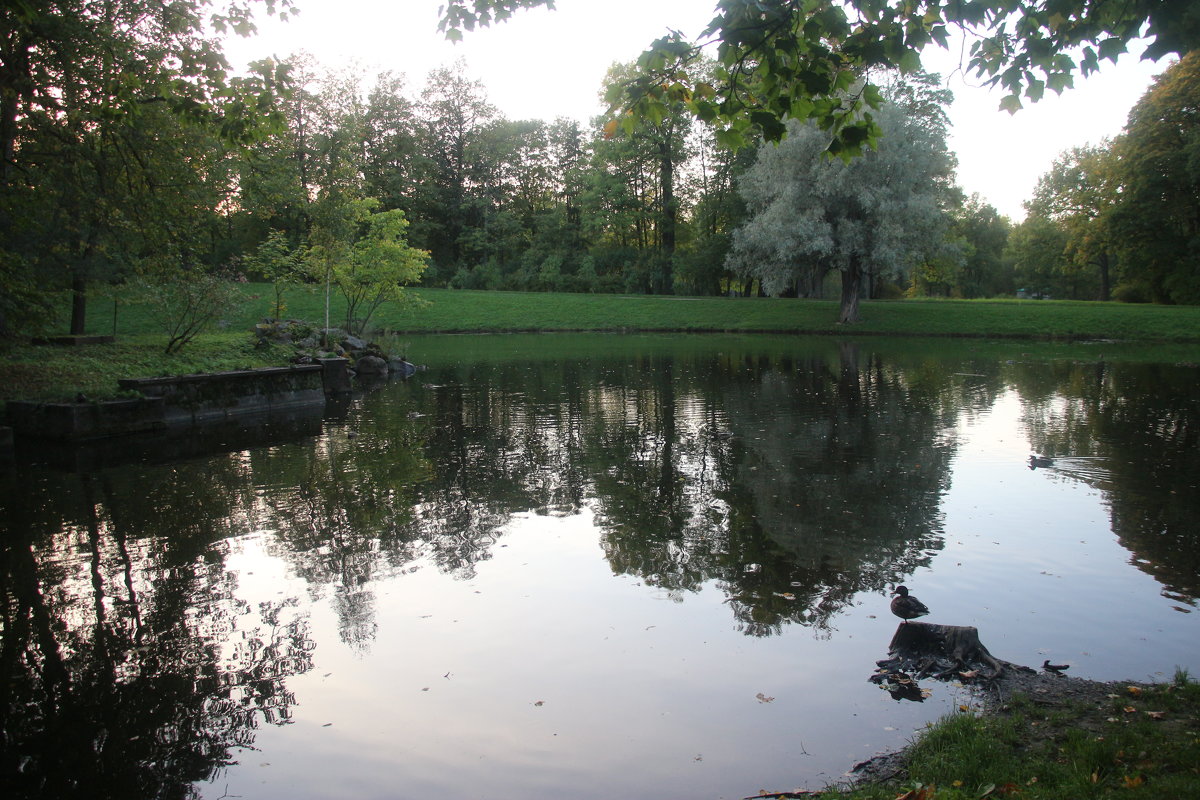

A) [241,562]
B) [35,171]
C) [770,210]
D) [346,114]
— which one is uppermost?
[346,114]

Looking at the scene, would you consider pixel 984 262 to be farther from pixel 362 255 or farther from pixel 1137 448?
pixel 1137 448

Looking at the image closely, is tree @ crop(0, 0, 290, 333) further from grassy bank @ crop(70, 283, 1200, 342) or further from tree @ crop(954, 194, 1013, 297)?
tree @ crop(954, 194, 1013, 297)

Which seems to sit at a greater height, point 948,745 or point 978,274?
point 978,274

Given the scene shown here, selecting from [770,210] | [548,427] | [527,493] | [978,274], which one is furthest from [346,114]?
[978,274]

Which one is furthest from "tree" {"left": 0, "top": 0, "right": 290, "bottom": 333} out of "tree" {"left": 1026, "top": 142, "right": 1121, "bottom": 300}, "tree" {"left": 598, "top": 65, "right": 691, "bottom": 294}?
"tree" {"left": 1026, "top": 142, "right": 1121, "bottom": 300}

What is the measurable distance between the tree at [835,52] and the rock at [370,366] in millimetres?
18830

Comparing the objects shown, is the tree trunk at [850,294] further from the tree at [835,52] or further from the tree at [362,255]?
the tree at [835,52]

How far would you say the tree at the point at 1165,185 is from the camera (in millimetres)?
41188

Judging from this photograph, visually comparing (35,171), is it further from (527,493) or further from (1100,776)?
(1100,776)

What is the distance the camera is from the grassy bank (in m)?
36.2

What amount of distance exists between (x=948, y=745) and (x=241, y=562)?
222 inches

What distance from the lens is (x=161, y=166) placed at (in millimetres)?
13203

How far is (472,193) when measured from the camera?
62.9 m

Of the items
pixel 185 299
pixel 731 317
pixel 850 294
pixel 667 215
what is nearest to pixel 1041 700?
pixel 185 299
